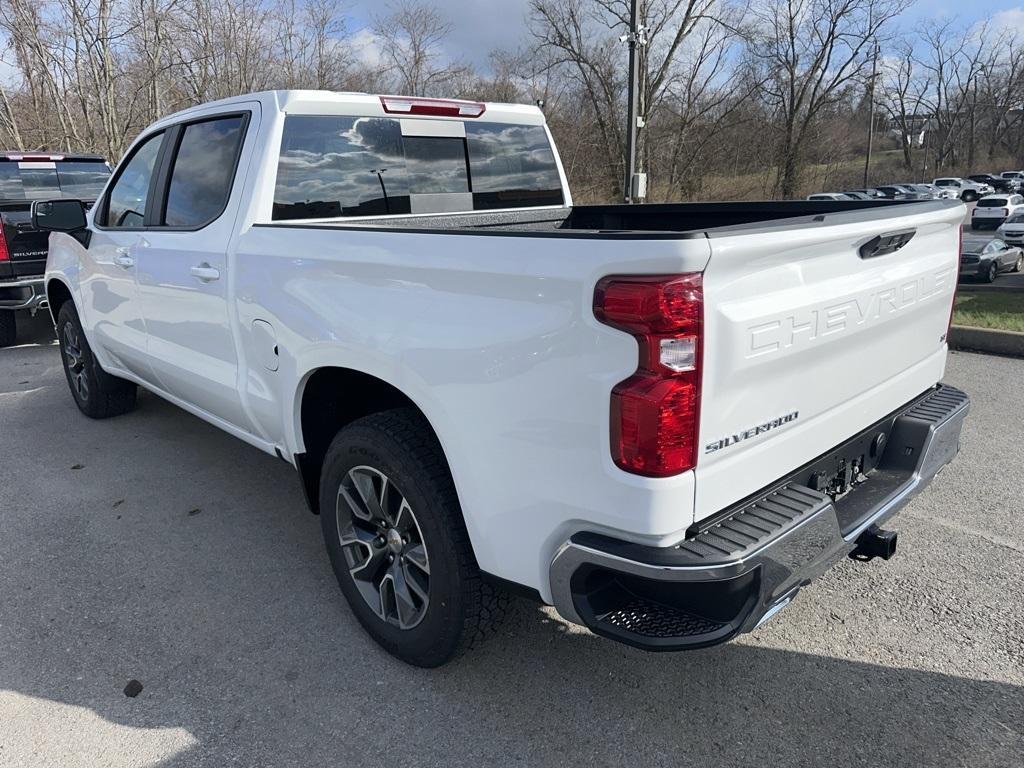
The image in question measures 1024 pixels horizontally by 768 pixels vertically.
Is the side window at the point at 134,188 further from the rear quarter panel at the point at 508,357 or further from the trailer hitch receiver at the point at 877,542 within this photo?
the trailer hitch receiver at the point at 877,542

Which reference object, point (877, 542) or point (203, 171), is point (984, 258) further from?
point (203, 171)

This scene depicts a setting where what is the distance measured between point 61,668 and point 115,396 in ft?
10.6

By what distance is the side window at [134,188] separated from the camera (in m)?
4.14

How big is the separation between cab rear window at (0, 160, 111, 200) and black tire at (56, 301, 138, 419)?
3.43 metres

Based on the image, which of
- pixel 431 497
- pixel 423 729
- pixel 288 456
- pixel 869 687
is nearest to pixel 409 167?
pixel 288 456

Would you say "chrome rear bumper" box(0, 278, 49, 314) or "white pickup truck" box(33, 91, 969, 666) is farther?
"chrome rear bumper" box(0, 278, 49, 314)

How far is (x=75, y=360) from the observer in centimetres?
567

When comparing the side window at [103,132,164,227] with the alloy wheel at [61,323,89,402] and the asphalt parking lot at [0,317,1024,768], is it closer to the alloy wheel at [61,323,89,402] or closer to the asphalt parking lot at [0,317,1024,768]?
the alloy wheel at [61,323,89,402]

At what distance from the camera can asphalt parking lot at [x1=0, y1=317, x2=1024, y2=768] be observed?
235 centimetres

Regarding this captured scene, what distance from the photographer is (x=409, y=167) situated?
3.66 m

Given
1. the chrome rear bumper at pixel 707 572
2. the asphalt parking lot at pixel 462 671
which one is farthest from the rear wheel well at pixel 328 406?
the chrome rear bumper at pixel 707 572

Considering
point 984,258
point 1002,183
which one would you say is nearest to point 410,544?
point 984,258

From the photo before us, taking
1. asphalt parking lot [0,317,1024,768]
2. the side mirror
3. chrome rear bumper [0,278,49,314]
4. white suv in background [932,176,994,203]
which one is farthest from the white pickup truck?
white suv in background [932,176,994,203]

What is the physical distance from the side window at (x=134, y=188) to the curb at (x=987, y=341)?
22.6ft
